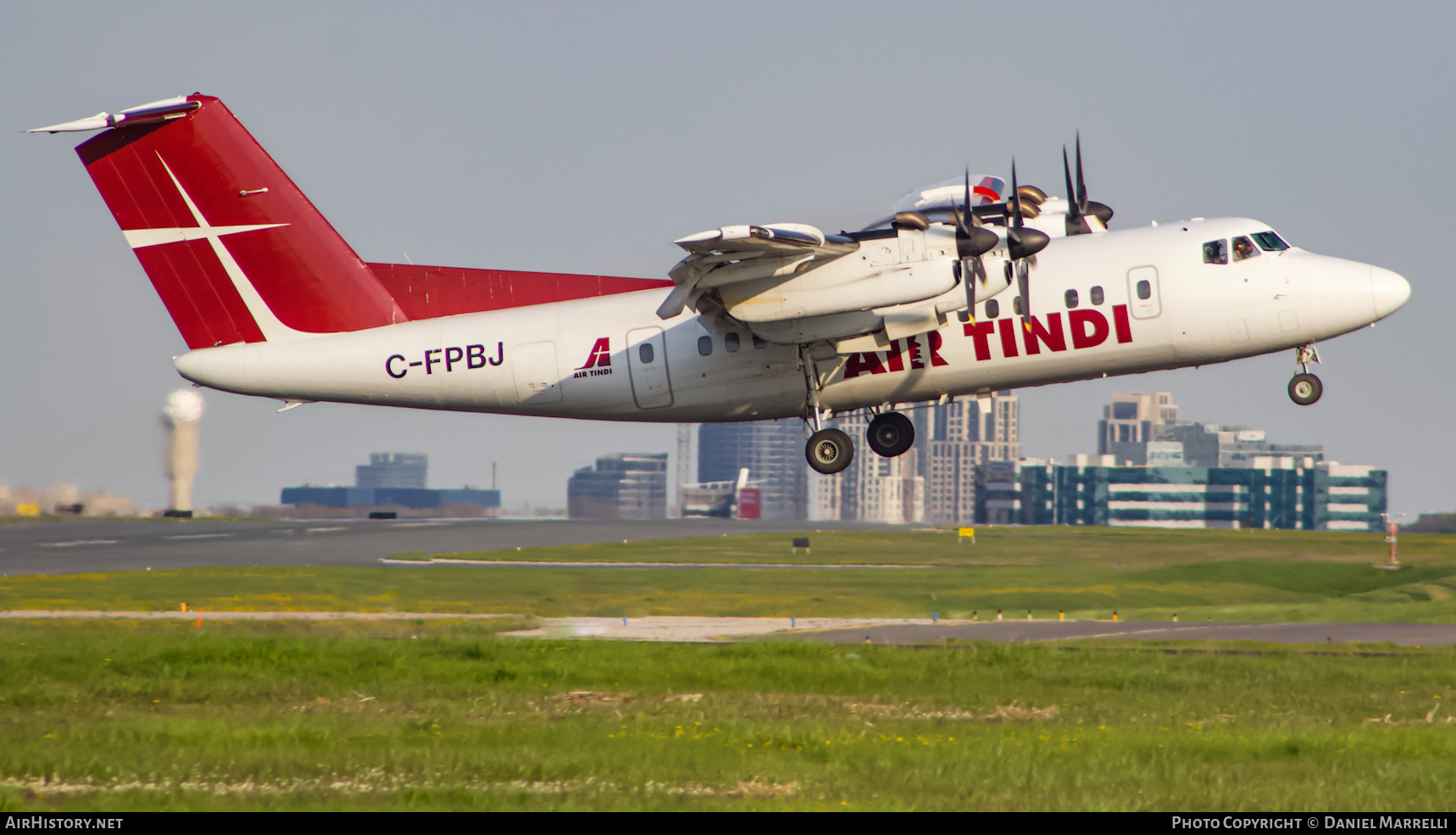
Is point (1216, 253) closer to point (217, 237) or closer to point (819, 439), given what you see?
point (819, 439)

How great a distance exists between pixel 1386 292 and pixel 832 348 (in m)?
10.9

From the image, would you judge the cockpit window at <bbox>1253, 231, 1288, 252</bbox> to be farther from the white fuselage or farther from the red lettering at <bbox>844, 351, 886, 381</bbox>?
the red lettering at <bbox>844, 351, 886, 381</bbox>

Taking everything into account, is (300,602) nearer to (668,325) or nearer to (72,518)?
(668,325)

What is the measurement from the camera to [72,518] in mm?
100688

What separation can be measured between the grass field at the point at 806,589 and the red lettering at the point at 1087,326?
2715 cm

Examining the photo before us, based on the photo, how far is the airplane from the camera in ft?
85.3

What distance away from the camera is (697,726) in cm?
2227

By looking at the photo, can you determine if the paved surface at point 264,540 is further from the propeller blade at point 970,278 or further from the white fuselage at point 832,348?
the propeller blade at point 970,278

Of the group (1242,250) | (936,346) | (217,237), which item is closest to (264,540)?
(217,237)

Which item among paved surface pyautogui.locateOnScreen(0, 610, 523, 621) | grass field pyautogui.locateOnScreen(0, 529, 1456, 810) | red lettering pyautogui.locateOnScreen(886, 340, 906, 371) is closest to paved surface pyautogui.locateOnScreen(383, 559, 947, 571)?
grass field pyautogui.locateOnScreen(0, 529, 1456, 810)

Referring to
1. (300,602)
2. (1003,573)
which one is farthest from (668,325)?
(1003,573)

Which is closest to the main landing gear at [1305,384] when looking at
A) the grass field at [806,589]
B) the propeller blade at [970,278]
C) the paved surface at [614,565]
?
the propeller blade at [970,278]

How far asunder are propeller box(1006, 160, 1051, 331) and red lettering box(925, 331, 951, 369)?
1.66 meters

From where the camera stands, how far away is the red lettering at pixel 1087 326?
26578mm
